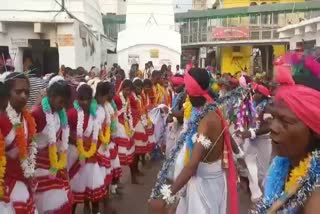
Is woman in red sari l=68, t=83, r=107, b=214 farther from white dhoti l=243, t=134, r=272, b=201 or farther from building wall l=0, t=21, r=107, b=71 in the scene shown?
building wall l=0, t=21, r=107, b=71

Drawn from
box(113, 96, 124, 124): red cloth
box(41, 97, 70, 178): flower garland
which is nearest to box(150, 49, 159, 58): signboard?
box(113, 96, 124, 124): red cloth

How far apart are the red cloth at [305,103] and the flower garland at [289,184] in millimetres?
162

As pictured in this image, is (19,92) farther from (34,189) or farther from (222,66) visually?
(222,66)

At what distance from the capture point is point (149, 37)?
26453 mm

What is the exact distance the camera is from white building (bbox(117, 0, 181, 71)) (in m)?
26.1

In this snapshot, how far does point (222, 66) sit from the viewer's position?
130ft

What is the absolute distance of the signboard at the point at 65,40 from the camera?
705 inches

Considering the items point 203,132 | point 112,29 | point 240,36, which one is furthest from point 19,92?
point 112,29

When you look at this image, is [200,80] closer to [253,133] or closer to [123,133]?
[253,133]

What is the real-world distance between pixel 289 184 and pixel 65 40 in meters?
16.3

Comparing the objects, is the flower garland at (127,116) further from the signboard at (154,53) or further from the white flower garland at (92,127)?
the signboard at (154,53)

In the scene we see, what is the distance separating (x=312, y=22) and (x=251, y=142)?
10.4m

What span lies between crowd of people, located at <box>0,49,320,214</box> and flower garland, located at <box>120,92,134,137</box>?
2cm

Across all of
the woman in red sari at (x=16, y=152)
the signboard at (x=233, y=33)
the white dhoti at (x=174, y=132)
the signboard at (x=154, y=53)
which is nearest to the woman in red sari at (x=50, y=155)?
the woman in red sari at (x=16, y=152)
